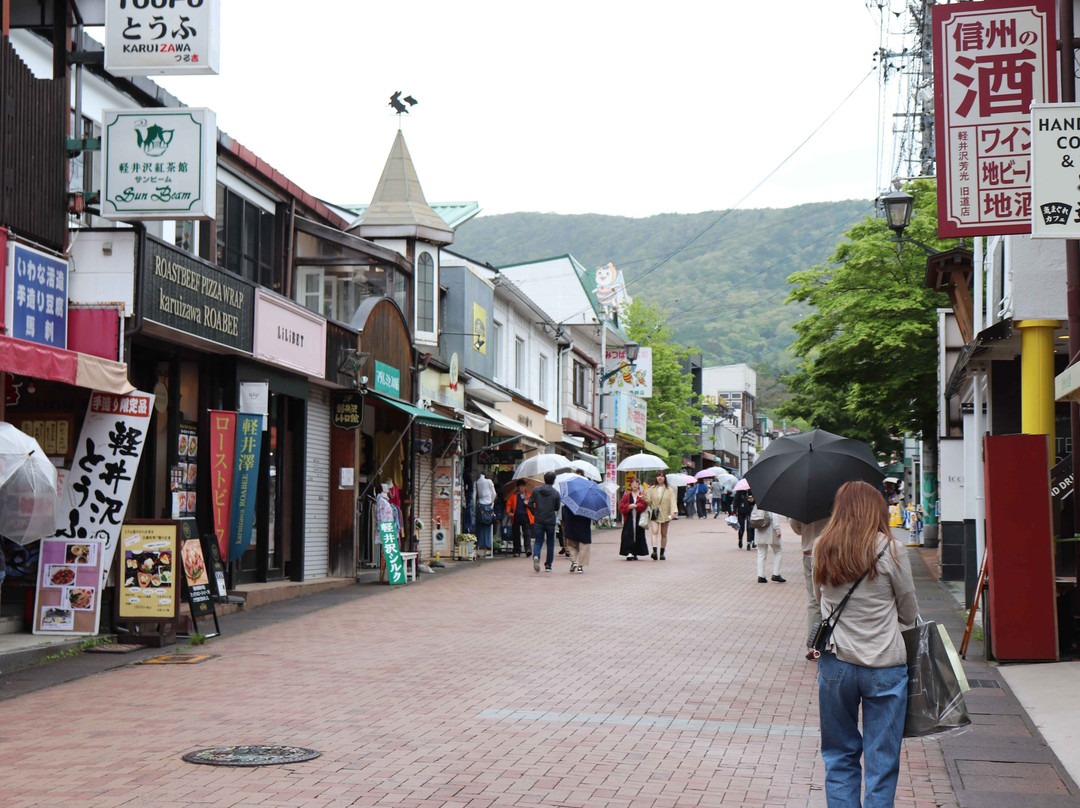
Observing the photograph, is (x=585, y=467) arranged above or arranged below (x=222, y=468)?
above

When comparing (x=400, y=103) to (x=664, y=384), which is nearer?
(x=400, y=103)

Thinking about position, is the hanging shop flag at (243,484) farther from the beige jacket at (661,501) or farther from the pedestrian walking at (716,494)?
the pedestrian walking at (716,494)

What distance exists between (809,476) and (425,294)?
51.1 feet

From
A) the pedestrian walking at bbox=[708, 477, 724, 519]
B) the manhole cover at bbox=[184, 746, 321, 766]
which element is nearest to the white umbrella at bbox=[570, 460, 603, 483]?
the manhole cover at bbox=[184, 746, 321, 766]

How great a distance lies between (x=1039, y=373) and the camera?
1145 cm

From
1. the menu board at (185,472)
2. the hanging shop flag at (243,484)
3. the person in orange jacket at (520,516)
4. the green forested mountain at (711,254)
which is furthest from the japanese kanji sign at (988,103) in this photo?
the green forested mountain at (711,254)

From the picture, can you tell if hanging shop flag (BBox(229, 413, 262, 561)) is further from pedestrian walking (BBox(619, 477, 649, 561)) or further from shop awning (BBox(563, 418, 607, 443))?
shop awning (BBox(563, 418, 607, 443))

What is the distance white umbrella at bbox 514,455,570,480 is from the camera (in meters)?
25.4

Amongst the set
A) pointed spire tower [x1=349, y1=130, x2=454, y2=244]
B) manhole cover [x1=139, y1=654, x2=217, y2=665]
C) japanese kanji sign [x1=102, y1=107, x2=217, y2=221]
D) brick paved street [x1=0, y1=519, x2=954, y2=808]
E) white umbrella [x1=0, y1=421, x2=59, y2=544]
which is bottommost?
manhole cover [x1=139, y1=654, x2=217, y2=665]

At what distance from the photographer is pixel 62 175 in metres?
12.2

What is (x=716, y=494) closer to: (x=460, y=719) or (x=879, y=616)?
(x=460, y=719)

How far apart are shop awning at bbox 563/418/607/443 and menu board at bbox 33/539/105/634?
29.1 metres

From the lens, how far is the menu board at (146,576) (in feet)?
39.7

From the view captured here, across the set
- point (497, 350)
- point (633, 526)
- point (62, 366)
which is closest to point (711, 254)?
point (497, 350)
